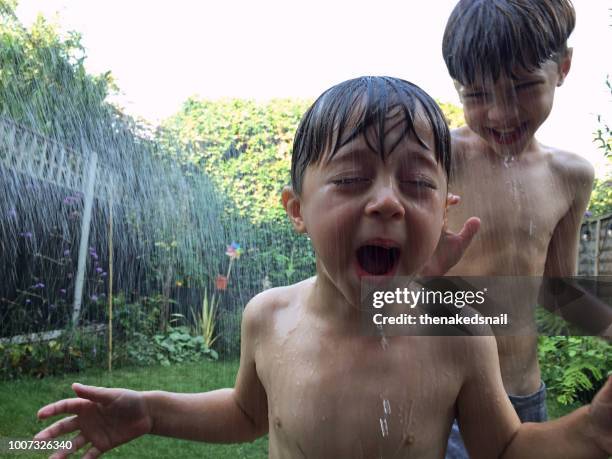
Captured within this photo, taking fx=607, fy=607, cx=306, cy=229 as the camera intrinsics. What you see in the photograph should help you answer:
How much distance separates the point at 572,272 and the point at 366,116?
0.45 meters

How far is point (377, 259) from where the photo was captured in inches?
26.0

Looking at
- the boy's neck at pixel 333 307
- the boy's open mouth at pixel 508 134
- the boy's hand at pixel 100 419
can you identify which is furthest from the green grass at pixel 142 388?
the boy's open mouth at pixel 508 134

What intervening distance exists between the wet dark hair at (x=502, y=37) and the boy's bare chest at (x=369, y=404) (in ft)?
1.23

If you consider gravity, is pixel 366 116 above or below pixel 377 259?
above

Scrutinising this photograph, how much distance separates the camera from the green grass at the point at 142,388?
1189 mm

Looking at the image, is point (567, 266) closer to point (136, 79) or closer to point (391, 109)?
point (391, 109)

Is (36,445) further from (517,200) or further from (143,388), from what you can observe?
(517,200)

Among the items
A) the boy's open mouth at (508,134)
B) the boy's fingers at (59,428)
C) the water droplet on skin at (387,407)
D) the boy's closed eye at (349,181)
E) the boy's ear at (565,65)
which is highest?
the boy's ear at (565,65)

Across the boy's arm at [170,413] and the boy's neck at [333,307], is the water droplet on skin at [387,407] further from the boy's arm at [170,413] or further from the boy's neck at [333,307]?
the boy's arm at [170,413]

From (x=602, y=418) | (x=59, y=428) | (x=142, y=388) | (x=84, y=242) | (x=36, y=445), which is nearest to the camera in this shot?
(x=602, y=418)

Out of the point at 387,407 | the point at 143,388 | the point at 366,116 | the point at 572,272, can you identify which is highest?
the point at 366,116

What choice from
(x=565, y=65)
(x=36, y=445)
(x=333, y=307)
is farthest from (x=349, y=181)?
(x=36, y=445)

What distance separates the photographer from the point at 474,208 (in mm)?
886

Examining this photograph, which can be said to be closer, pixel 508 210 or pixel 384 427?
pixel 384 427
